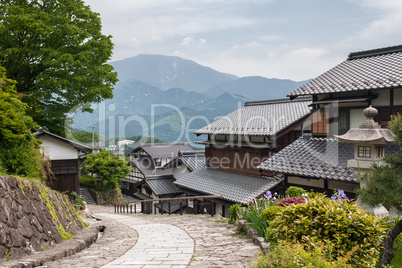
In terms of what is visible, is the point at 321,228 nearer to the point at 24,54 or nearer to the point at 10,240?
the point at 10,240

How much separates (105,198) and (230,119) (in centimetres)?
1732

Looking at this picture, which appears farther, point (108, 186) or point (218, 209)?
point (108, 186)

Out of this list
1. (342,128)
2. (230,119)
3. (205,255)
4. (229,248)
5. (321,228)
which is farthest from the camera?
(230,119)

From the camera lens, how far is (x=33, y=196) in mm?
7711

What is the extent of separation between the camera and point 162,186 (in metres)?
32.1

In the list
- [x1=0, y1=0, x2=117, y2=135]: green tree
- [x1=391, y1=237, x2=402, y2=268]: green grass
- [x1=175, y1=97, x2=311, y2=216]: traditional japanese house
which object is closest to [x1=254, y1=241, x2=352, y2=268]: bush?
[x1=391, y1=237, x2=402, y2=268]: green grass

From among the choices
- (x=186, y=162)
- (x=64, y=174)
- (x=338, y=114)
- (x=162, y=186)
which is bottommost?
(x=162, y=186)

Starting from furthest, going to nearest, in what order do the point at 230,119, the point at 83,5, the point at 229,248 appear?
the point at 230,119 → the point at 83,5 → the point at 229,248

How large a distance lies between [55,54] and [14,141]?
910cm

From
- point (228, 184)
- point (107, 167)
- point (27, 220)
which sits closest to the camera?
point (27, 220)

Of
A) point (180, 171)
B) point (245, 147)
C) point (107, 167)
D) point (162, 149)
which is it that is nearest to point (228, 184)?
point (245, 147)

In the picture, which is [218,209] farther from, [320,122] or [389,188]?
[389,188]

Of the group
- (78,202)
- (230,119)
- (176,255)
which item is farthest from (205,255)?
(230,119)

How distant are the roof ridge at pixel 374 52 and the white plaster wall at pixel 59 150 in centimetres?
1804
